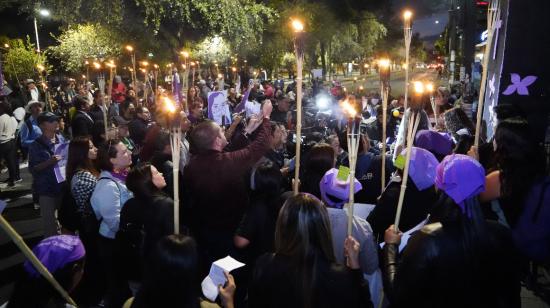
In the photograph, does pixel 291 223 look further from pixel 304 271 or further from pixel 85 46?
pixel 85 46

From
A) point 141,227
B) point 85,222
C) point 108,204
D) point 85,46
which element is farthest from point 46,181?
point 85,46

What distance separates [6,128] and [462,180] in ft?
33.8

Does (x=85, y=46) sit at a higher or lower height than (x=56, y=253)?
higher

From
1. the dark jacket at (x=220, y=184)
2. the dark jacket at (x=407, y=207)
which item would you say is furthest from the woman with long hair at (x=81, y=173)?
the dark jacket at (x=407, y=207)

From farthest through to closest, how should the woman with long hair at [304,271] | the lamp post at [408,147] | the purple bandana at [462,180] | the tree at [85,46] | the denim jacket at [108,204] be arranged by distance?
the tree at [85,46], the denim jacket at [108,204], the lamp post at [408,147], the purple bandana at [462,180], the woman with long hair at [304,271]

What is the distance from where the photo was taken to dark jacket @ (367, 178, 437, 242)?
11.2 ft

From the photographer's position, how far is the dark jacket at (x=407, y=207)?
341 centimetres

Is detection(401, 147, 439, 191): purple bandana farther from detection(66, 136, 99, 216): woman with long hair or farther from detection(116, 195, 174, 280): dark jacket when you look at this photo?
detection(66, 136, 99, 216): woman with long hair

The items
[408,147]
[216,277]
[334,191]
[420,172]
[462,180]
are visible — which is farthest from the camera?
[420,172]

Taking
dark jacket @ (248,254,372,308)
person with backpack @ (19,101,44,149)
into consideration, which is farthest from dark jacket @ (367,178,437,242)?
person with backpack @ (19,101,44,149)

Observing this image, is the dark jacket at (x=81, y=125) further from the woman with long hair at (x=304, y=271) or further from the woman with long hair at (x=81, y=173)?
the woman with long hair at (x=304, y=271)

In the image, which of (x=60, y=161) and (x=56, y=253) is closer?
(x=56, y=253)

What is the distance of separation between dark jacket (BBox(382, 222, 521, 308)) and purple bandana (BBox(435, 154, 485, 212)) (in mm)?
184

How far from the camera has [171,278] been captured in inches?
89.1
